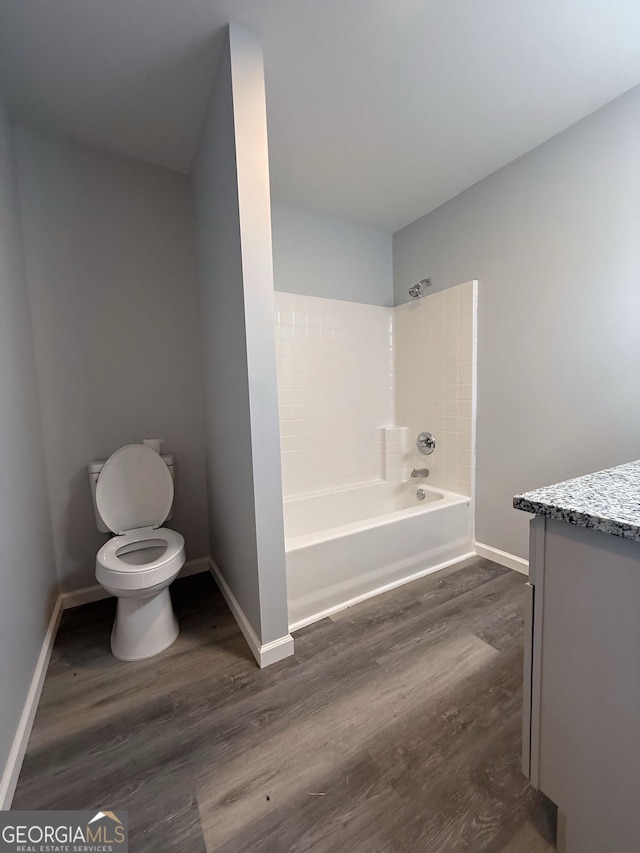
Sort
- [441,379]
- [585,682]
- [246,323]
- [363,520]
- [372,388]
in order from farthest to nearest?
[372,388]
[441,379]
[363,520]
[246,323]
[585,682]

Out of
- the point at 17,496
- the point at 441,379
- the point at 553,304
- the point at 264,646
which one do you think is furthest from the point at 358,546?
the point at 553,304

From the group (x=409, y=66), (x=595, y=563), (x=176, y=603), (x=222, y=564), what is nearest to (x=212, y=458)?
(x=222, y=564)

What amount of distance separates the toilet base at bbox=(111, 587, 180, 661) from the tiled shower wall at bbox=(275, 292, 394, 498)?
44.6 inches

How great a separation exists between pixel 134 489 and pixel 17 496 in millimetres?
563

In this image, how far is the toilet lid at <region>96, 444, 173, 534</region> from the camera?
1767 millimetres

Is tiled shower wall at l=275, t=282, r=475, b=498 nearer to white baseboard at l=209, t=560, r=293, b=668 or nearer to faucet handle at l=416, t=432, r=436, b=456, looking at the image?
faucet handle at l=416, t=432, r=436, b=456

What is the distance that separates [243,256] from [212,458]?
1.19 m

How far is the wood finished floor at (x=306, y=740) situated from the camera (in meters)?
0.87

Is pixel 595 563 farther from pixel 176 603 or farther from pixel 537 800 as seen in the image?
pixel 176 603

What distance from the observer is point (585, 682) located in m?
0.71

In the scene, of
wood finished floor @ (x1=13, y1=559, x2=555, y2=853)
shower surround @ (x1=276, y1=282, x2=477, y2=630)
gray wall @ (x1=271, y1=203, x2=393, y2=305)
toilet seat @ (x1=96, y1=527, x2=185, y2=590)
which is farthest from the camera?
gray wall @ (x1=271, y1=203, x2=393, y2=305)

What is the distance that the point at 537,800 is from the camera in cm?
91

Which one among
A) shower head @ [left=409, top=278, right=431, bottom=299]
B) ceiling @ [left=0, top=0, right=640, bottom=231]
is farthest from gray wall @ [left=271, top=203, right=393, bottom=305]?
ceiling @ [left=0, top=0, right=640, bottom=231]

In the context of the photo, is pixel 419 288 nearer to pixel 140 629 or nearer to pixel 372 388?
pixel 372 388
